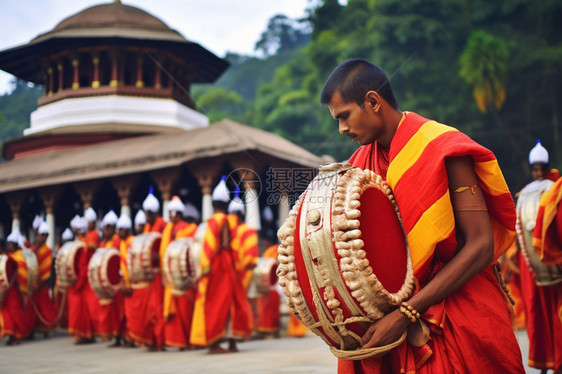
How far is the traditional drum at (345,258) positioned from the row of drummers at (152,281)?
610cm

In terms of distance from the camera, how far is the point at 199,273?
8.24 meters

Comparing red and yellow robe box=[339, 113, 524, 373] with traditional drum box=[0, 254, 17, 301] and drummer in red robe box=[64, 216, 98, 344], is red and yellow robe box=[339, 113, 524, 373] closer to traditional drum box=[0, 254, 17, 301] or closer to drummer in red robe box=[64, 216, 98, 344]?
drummer in red robe box=[64, 216, 98, 344]

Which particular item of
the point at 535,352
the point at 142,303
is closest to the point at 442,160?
the point at 535,352

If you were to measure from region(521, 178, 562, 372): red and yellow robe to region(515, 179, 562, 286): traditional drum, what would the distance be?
120 millimetres

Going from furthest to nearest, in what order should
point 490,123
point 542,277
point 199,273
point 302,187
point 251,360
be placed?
point 490,123, point 199,273, point 251,360, point 542,277, point 302,187

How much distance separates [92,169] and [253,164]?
456 centimetres

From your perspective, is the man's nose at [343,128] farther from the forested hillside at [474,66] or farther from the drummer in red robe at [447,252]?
the forested hillside at [474,66]

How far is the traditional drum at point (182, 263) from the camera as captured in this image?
833 centimetres

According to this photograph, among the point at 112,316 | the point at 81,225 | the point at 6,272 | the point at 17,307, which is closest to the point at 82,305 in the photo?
the point at 112,316

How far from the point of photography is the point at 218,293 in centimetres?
828

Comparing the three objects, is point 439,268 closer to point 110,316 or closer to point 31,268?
point 110,316

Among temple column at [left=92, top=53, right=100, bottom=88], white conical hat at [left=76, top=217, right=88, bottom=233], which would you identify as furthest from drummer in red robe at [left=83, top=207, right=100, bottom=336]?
temple column at [left=92, top=53, right=100, bottom=88]

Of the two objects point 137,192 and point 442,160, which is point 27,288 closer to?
point 137,192

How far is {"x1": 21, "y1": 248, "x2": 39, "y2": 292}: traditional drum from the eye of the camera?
11586 mm
